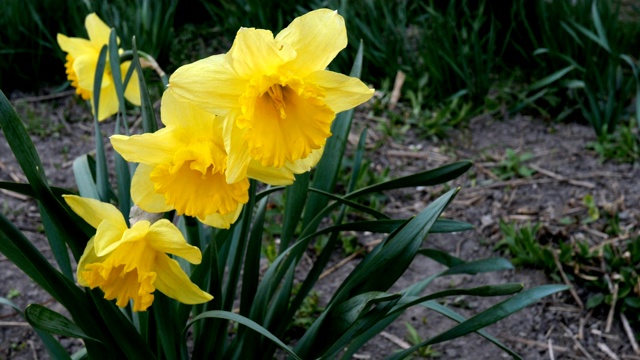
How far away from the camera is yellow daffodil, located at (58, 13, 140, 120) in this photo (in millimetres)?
1670

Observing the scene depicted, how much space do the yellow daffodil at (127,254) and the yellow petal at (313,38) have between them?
0.32 meters

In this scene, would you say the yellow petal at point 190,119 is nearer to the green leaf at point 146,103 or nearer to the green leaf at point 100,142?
the green leaf at point 146,103

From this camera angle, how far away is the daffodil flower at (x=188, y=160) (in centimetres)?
112

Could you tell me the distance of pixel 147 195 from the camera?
3.92 feet

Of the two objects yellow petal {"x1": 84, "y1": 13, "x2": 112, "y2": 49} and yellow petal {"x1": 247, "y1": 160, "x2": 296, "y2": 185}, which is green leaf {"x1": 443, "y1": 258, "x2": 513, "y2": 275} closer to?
yellow petal {"x1": 247, "y1": 160, "x2": 296, "y2": 185}

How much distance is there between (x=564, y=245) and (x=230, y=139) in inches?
57.9

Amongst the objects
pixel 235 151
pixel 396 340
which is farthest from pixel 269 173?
pixel 396 340

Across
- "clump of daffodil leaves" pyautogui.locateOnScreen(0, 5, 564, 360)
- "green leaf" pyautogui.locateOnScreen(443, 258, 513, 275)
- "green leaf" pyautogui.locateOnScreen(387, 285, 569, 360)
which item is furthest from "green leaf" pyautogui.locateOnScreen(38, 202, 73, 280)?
"green leaf" pyautogui.locateOnScreen(443, 258, 513, 275)

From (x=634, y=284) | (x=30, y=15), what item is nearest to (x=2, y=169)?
(x=30, y=15)

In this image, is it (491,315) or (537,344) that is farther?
(537,344)

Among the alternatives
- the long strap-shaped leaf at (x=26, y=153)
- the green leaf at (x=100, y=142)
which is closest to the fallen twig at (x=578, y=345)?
the green leaf at (x=100, y=142)

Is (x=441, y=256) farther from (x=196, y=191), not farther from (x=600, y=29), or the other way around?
(x=600, y=29)

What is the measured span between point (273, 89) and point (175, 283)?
367 mm

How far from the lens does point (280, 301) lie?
1624 millimetres
